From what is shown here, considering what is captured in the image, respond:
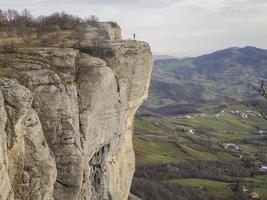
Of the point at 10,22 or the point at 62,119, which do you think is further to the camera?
the point at 10,22

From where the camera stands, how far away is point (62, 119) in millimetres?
35125

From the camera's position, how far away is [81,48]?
47.4m

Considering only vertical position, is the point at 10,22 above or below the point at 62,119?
above

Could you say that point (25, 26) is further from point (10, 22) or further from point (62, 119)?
point (62, 119)

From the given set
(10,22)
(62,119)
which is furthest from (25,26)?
(62,119)

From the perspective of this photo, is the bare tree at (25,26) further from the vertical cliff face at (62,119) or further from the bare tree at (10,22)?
the vertical cliff face at (62,119)

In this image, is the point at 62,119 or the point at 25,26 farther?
the point at 25,26

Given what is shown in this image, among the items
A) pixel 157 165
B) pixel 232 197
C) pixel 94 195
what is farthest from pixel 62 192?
pixel 157 165

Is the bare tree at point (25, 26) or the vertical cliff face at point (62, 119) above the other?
the bare tree at point (25, 26)

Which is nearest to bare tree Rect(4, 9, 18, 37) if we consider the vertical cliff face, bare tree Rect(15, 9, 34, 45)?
bare tree Rect(15, 9, 34, 45)

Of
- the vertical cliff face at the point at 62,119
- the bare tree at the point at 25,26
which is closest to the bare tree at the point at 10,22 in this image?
the bare tree at the point at 25,26

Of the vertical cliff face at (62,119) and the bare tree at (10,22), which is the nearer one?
the vertical cliff face at (62,119)

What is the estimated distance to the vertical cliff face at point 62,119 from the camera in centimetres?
2930

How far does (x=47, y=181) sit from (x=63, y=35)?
80.6 ft
